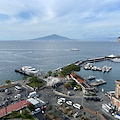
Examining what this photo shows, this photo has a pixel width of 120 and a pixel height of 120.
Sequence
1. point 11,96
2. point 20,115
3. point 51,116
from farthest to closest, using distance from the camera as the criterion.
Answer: point 11,96 < point 51,116 < point 20,115

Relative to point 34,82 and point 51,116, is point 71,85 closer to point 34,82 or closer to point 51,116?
point 34,82

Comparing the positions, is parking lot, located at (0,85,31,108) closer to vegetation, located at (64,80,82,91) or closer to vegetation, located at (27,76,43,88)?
vegetation, located at (27,76,43,88)

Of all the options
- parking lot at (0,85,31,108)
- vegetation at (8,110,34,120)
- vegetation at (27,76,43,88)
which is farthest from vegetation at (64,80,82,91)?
vegetation at (8,110,34,120)

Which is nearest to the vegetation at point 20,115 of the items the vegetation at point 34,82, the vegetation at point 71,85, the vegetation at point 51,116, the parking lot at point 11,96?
the vegetation at point 51,116

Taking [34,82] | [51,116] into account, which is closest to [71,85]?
[34,82]

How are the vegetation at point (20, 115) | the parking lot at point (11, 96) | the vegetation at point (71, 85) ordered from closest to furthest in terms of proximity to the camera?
the vegetation at point (20, 115) < the parking lot at point (11, 96) < the vegetation at point (71, 85)

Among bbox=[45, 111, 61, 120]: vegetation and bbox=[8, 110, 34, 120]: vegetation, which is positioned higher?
bbox=[8, 110, 34, 120]: vegetation

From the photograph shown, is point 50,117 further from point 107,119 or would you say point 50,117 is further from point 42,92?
point 42,92

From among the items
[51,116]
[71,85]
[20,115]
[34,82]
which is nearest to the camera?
[20,115]

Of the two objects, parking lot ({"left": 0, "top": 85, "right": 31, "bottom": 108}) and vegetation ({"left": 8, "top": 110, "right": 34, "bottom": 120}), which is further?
parking lot ({"left": 0, "top": 85, "right": 31, "bottom": 108})

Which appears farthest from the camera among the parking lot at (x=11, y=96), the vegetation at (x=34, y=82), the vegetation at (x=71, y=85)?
the vegetation at (x=34, y=82)

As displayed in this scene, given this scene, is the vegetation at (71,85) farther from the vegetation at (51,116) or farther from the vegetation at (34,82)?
the vegetation at (51,116)
